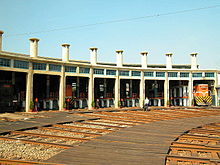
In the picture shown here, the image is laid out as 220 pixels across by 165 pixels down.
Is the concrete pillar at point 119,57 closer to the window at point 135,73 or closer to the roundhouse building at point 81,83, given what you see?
the roundhouse building at point 81,83

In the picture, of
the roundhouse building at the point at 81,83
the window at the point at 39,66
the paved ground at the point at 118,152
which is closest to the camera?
the paved ground at the point at 118,152

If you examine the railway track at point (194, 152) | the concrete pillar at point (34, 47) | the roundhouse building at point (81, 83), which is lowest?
the railway track at point (194, 152)

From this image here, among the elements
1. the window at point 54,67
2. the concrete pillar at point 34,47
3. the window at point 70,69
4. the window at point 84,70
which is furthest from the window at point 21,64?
the window at point 84,70

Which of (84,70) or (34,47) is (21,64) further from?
(84,70)

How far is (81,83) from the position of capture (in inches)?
1428

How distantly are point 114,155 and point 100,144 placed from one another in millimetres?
1579

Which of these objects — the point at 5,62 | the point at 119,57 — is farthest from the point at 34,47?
the point at 119,57

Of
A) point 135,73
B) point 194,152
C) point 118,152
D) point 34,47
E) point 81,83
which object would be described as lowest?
point 194,152

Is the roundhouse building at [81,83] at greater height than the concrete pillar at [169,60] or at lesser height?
lesser

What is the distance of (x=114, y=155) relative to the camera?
6441 millimetres

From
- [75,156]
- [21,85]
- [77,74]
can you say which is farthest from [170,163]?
[21,85]

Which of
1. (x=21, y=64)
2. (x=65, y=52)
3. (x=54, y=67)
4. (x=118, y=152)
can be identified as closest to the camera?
(x=118, y=152)

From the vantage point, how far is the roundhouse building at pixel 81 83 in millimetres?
22922

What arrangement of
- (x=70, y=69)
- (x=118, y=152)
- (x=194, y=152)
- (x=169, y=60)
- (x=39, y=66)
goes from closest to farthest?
1. (x=118, y=152)
2. (x=194, y=152)
3. (x=39, y=66)
4. (x=70, y=69)
5. (x=169, y=60)
